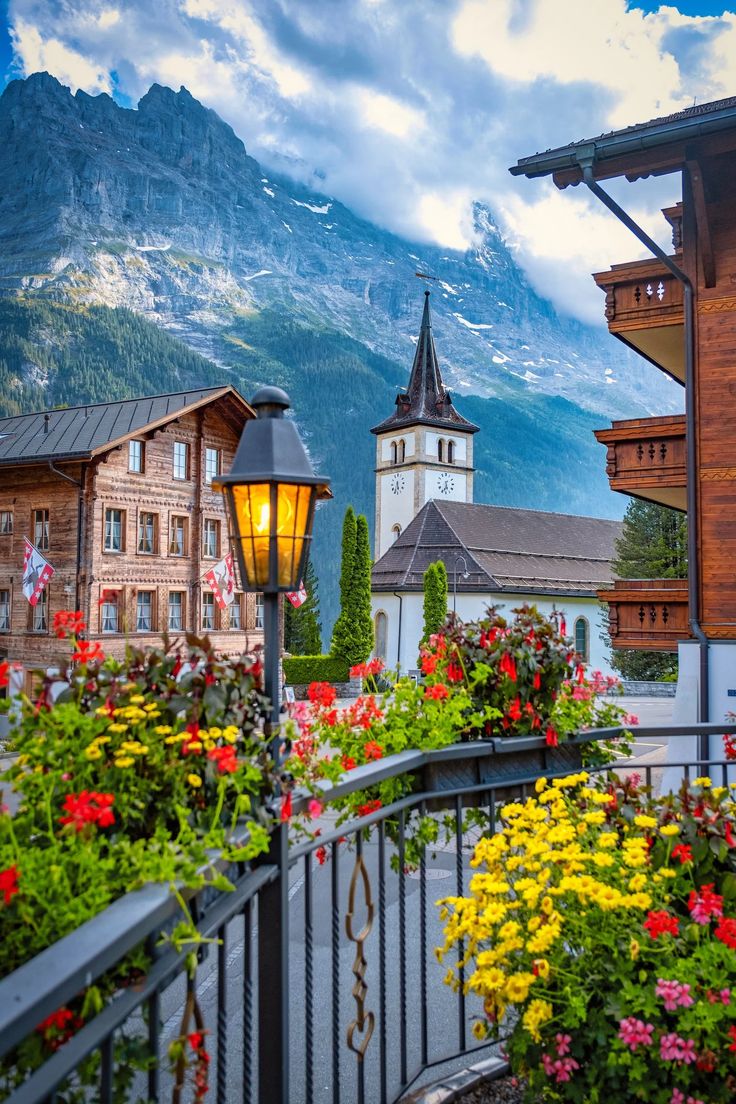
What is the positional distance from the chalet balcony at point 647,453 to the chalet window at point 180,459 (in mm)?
15219

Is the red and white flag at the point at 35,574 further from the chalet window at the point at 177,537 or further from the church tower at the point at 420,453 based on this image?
the church tower at the point at 420,453

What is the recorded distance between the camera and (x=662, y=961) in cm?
247

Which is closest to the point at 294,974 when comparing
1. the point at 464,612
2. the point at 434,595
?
the point at 434,595

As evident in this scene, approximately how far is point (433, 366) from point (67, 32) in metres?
188

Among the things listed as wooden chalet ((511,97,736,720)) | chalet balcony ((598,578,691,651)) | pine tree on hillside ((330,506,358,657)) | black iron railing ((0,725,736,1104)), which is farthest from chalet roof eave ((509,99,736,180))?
pine tree on hillside ((330,506,358,657))

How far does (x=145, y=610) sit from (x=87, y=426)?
5.57 metres

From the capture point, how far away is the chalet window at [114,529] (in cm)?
2367

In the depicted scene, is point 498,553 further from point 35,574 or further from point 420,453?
point 35,574

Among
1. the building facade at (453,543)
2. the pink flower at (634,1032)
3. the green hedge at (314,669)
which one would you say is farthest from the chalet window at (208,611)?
the pink flower at (634,1032)

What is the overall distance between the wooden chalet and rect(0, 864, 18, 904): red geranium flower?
35.7ft

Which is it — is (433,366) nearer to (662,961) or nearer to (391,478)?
(391,478)

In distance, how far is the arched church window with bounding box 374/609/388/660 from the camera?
42.8 meters

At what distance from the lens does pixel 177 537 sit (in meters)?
25.8

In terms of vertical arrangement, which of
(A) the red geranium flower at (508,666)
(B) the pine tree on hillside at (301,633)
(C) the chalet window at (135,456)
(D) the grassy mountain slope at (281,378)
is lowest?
(B) the pine tree on hillside at (301,633)
